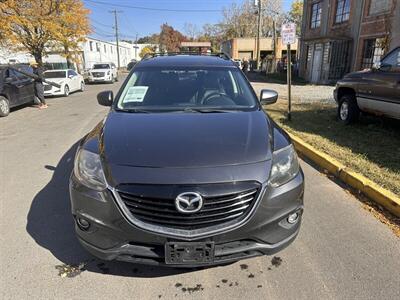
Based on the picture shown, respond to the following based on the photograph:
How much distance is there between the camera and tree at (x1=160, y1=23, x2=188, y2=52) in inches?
3676

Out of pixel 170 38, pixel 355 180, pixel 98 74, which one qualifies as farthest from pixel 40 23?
pixel 170 38

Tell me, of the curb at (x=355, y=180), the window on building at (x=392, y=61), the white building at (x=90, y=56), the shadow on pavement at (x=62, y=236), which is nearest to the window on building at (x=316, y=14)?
the window on building at (x=392, y=61)

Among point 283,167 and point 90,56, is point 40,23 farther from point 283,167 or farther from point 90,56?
point 90,56

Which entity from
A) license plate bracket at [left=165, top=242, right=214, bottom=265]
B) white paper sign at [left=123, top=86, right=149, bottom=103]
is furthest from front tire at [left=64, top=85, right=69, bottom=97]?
license plate bracket at [left=165, top=242, right=214, bottom=265]

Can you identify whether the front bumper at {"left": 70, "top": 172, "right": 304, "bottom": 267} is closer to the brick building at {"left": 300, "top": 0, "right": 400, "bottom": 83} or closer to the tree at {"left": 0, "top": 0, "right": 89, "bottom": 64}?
the brick building at {"left": 300, "top": 0, "right": 400, "bottom": 83}

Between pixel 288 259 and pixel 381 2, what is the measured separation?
20184 millimetres

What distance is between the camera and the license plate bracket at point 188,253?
2.46 m

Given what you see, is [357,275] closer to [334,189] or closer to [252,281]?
[252,281]

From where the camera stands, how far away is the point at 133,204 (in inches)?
97.6

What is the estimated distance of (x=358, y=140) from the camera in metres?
6.74

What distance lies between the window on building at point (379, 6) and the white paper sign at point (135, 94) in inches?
735

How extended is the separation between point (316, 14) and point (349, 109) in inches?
825

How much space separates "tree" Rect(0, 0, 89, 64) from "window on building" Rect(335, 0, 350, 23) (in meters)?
17.1

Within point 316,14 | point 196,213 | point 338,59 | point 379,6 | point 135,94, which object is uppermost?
point 316,14
